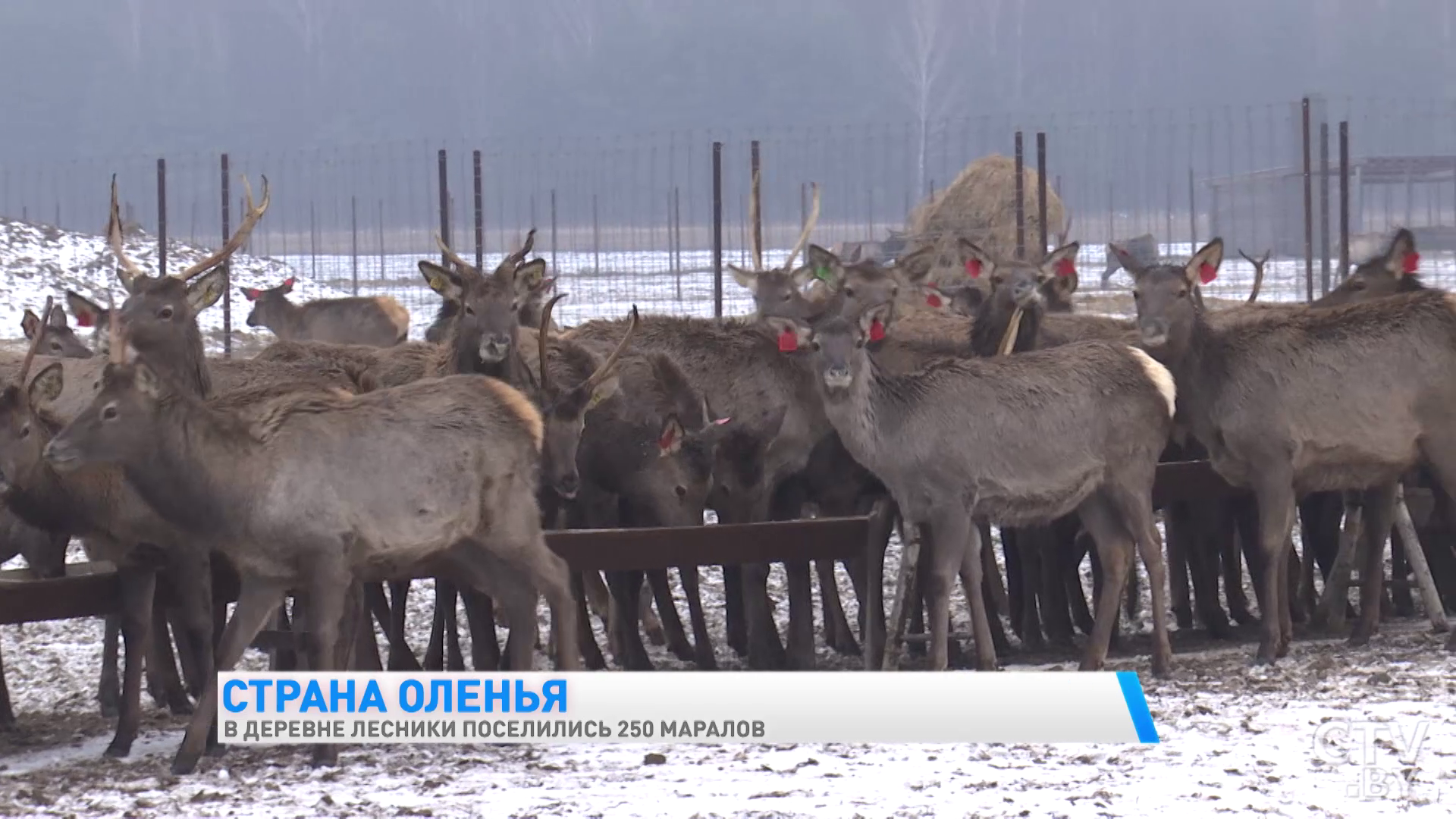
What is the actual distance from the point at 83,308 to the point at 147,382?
178 inches

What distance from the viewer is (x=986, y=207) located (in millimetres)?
26438

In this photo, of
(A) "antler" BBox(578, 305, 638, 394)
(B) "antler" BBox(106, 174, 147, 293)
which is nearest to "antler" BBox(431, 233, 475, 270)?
(A) "antler" BBox(578, 305, 638, 394)

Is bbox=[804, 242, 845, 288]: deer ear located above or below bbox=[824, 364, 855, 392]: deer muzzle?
above

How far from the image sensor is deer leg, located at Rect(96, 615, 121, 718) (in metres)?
9.50

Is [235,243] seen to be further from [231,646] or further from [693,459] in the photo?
[231,646]

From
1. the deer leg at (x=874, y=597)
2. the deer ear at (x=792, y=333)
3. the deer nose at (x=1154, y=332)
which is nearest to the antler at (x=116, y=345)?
the deer ear at (x=792, y=333)

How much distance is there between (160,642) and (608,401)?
8.11 ft

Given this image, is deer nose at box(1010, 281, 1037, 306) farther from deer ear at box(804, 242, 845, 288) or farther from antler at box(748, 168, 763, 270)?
antler at box(748, 168, 763, 270)

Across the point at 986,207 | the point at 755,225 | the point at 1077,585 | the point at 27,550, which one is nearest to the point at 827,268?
the point at 755,225

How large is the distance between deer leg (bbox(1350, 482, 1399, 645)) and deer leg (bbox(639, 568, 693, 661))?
10.9ft

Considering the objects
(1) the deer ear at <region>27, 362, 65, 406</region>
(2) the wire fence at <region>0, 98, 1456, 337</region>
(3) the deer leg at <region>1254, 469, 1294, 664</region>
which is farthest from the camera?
(2) the wire fence at <region>0, 98, 1456, 337</region>

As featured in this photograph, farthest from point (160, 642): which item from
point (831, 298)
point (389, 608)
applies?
point (831, 298)

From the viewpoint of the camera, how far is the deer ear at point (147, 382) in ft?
25.4

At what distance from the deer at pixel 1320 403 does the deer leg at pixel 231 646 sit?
461cm
